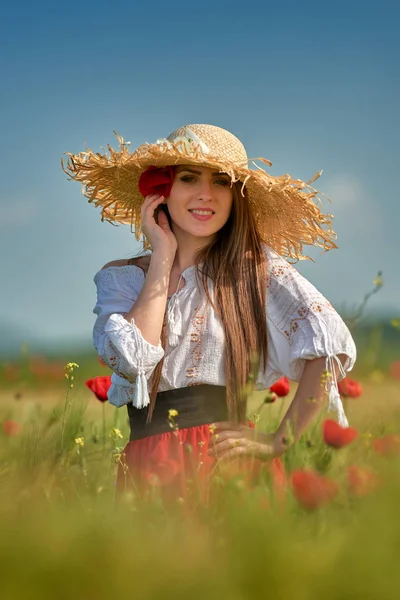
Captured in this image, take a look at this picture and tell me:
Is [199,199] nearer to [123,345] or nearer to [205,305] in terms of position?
[205,305]

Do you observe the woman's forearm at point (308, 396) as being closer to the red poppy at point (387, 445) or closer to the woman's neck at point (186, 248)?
the woman's neck at point (186, 248)

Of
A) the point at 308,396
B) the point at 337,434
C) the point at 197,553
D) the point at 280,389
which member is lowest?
the point at 197,553

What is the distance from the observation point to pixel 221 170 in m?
3.10

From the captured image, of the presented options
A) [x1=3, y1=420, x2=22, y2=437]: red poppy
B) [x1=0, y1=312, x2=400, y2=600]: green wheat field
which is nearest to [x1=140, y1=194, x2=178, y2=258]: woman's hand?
[x1=3, y1=420, x2=22, y2=437]: red poppy

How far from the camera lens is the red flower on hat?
10.7ft

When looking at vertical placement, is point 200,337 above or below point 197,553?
above

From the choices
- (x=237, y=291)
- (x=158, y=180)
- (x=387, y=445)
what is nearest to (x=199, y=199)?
(x=158, y=180)

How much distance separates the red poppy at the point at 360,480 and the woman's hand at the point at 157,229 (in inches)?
87.4

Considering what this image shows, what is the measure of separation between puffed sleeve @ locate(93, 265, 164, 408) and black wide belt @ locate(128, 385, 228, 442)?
0.14 meters

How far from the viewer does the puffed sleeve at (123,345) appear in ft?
9.36

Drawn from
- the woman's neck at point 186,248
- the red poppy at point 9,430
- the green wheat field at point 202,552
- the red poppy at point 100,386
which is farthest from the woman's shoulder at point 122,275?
the green wheat field at point 202,552

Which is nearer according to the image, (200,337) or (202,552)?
(202,552)

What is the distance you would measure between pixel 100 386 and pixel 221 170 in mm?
1377

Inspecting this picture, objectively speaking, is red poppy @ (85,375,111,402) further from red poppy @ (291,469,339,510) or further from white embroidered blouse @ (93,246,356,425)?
red poppy @ (291,469,339,510)
